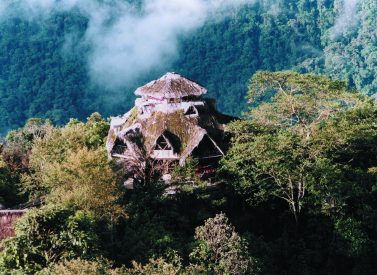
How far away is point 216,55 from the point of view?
315 feet

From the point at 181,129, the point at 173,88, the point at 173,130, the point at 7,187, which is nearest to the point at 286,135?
the point at 181,129

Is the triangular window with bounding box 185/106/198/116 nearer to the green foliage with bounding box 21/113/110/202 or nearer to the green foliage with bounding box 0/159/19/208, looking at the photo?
the green foliage with bounding box 21/113/110/202

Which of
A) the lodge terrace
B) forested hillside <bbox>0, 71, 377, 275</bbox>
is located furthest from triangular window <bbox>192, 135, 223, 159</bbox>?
forested hillside <bbox>0, 71, 377, 275</bbox>

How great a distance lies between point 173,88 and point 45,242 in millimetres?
10377

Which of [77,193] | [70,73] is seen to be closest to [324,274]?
[77,193]

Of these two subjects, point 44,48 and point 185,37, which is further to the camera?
point 185,37

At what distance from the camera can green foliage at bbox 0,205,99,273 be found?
42.8ft

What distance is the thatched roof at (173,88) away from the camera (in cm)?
2222

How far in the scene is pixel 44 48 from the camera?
87312 millimetres

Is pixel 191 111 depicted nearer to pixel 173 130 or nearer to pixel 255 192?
pixel 173 130

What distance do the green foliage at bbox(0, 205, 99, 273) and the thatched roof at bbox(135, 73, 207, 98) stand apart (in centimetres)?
937

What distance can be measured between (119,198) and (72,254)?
13.5 feet

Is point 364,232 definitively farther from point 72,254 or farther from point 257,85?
point 72,254

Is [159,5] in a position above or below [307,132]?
above
